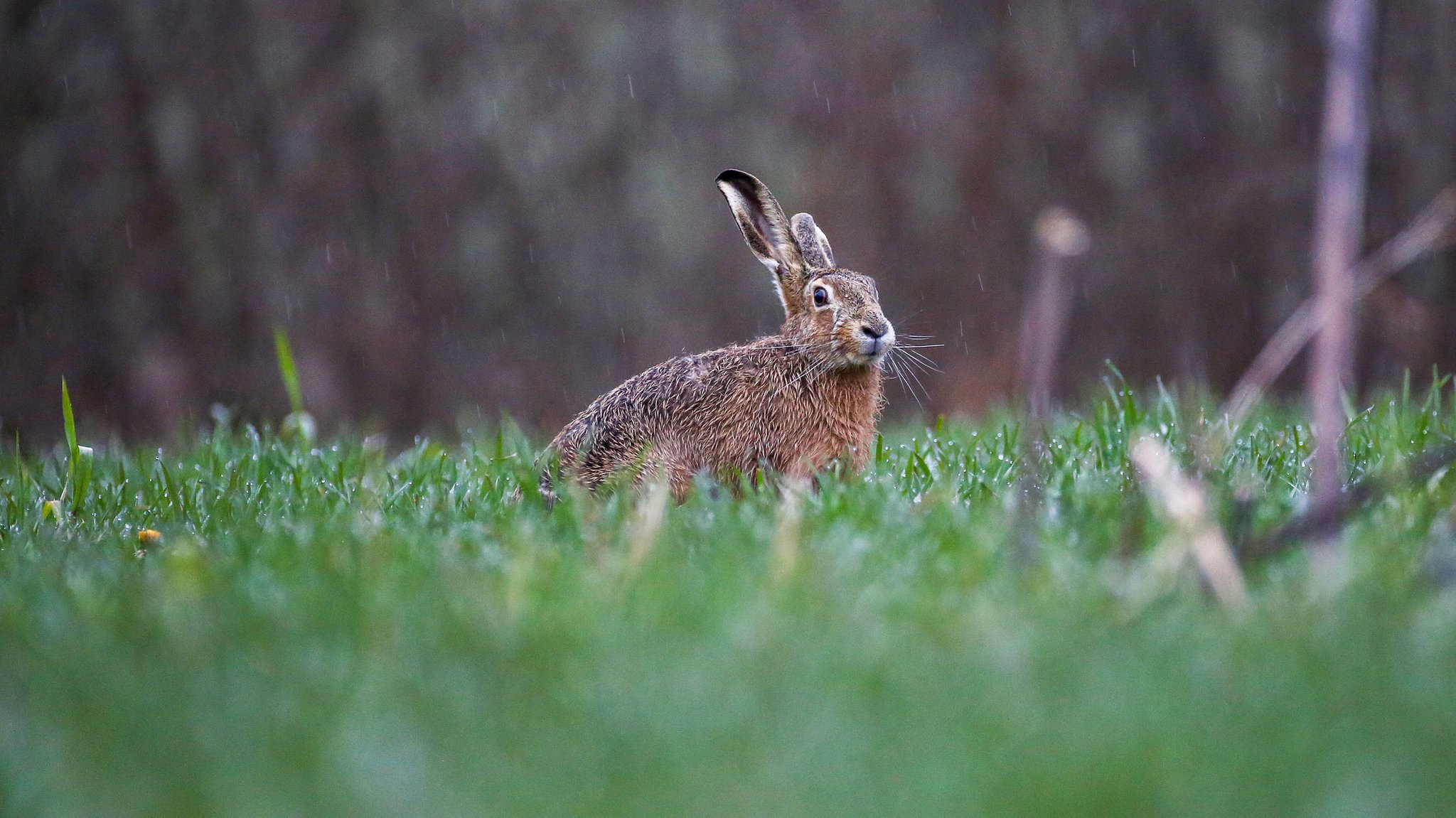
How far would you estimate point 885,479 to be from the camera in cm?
405

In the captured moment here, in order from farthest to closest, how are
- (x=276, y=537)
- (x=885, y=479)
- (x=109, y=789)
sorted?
(x=885, y=479) < (x=276, y=537) < (x=109, y=789)

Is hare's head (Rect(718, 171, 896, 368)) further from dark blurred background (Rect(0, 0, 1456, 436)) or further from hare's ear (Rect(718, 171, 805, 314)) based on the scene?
dark blurred background (Rect(0, 0, 1456, 436))

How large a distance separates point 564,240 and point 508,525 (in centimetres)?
595

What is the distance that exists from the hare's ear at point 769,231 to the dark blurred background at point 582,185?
4.02m

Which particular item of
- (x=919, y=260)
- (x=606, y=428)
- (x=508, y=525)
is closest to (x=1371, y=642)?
(x=508, y=525)

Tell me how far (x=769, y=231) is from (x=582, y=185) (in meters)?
4.54

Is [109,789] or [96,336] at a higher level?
[96,336]

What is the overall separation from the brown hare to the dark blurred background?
427cm

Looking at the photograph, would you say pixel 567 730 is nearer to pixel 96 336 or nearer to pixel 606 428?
pixel 606 428

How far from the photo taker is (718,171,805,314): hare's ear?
4.87m

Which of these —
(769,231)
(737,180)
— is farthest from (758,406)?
(737,180)

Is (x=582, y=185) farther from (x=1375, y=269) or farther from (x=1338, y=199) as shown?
(x=1338, y=199)

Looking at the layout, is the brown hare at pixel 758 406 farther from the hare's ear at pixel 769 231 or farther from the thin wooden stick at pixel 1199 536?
the thin wooden stick at pixel 1199 536

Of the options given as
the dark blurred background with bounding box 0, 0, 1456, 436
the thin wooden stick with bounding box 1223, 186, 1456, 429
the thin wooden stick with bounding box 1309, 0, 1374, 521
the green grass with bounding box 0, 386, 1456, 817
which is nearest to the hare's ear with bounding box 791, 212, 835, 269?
the green grass with bounding box 0, 386, 1456, 817
